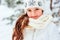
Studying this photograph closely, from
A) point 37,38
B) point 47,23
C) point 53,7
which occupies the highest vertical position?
point 53,7

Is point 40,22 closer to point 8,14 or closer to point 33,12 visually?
point 33,12

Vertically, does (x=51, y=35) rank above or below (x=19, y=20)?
below

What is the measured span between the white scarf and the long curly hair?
0.14ft

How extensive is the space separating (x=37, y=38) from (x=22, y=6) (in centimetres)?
28

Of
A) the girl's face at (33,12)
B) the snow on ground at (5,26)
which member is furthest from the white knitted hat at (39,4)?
the snow on ground at (5,26)

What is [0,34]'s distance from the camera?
109 centimetres

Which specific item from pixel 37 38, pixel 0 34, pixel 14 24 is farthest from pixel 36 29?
pixel 0 34

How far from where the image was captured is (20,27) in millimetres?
1133

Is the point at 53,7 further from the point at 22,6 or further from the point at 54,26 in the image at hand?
the point at 22,6

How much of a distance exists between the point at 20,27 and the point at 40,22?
0.17 m

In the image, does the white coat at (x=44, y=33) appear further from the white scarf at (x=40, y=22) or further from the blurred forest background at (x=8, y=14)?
the blurred forest background at (x=8, y=14)

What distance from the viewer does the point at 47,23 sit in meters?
1.16

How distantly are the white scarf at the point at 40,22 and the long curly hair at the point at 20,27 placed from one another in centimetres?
4

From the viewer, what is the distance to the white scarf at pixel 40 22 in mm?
1142
